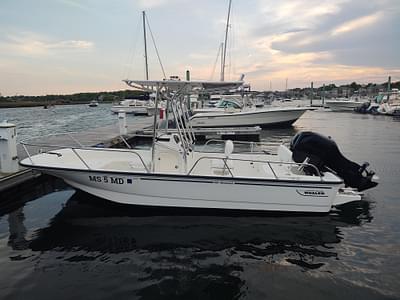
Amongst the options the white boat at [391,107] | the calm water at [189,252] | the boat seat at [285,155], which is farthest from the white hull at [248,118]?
the white boat at [391,107]

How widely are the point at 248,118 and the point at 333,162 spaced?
16.4 meters

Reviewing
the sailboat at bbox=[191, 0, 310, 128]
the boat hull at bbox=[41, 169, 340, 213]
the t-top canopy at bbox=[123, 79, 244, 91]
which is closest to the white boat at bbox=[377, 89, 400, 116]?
the sailboat at bbox=[191, 0, 310, 128]

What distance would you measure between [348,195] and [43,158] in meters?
6.78

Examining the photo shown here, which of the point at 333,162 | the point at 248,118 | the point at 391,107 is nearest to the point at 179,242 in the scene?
the point at 333,162

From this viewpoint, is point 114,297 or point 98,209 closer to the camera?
point 114,297

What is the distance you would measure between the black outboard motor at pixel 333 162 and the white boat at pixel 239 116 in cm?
1507

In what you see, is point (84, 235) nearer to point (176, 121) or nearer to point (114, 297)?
point (114, 297)

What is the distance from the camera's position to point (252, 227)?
6.26m

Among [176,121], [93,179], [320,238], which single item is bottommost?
[320,238]

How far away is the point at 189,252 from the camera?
5.31 metres

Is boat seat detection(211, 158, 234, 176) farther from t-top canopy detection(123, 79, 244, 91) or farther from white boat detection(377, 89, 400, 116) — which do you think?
white boat detection(377, 89, 400, 116)

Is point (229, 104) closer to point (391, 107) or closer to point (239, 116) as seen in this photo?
point (239, 116)

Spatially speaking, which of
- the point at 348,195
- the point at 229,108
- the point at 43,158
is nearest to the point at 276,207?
the point at 348,195

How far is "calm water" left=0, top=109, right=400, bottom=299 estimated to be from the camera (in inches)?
170
